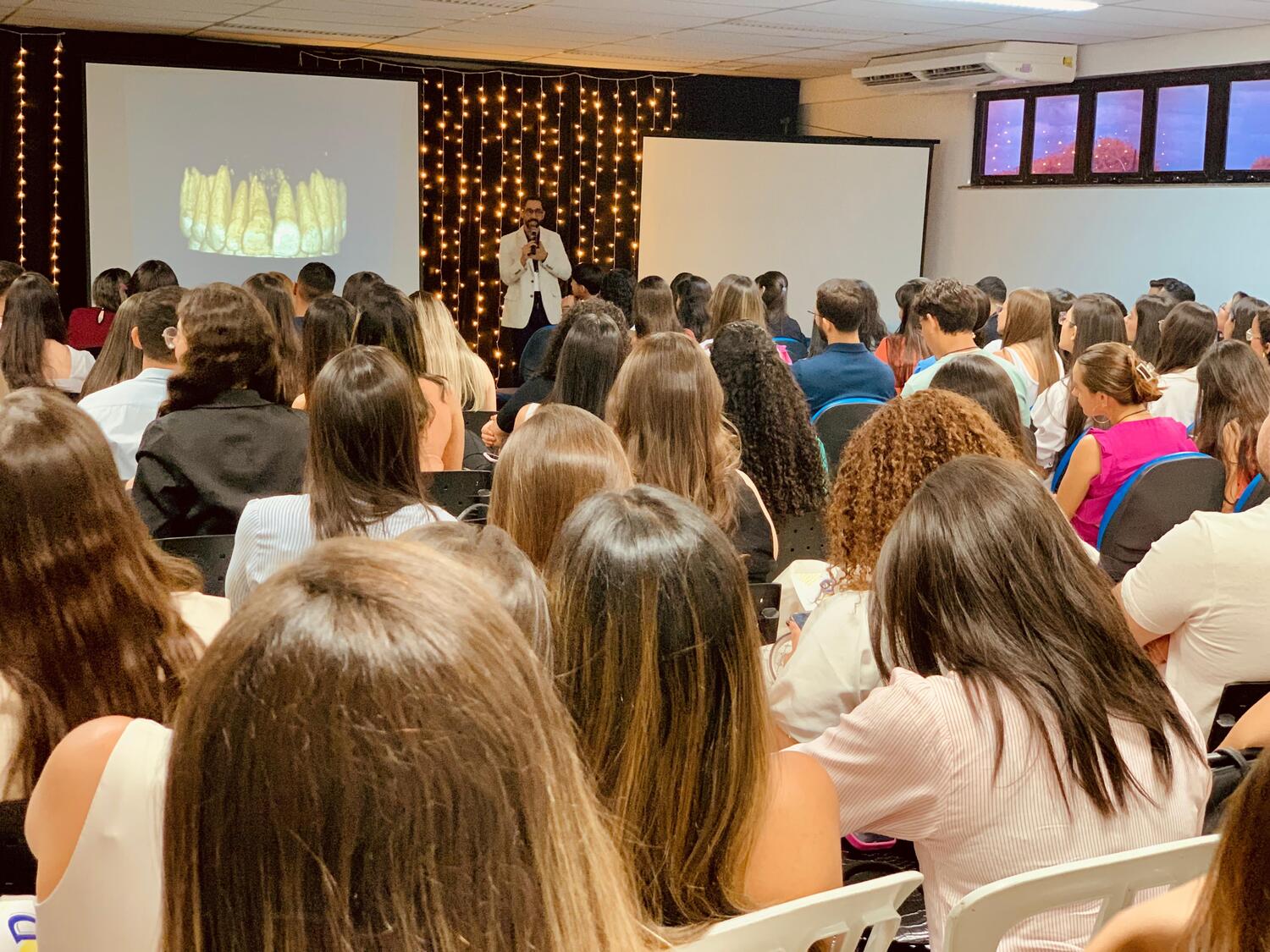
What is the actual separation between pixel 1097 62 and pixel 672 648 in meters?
8.52

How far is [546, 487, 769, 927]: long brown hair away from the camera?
125cm

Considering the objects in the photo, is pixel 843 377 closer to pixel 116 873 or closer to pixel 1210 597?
pixel 1210 597

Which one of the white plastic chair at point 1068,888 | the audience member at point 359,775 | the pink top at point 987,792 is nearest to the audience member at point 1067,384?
the pink top at point 987,792

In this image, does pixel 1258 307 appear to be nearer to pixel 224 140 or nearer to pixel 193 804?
pixel 193 804

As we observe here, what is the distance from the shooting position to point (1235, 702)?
7.26ft

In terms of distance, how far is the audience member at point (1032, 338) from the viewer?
4895 millimetres

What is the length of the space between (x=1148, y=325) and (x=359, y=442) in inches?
149

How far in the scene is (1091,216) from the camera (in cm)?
875

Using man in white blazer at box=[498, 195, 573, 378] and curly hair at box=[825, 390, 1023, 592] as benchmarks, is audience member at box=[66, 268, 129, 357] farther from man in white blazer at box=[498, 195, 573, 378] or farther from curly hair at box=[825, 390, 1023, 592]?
curly hair at box=[825, 390, 1023, 592]

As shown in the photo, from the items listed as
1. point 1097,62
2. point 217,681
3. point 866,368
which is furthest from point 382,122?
point 217,681

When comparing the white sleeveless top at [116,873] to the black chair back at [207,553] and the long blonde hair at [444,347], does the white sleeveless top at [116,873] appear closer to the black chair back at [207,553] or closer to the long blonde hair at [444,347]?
the black chair back at [207,553]

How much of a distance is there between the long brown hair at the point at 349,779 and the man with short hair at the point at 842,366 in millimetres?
3858

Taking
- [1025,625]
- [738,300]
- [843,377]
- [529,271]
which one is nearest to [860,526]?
[1025,625]

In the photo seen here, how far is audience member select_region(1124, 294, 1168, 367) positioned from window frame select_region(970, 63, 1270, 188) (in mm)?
2979
